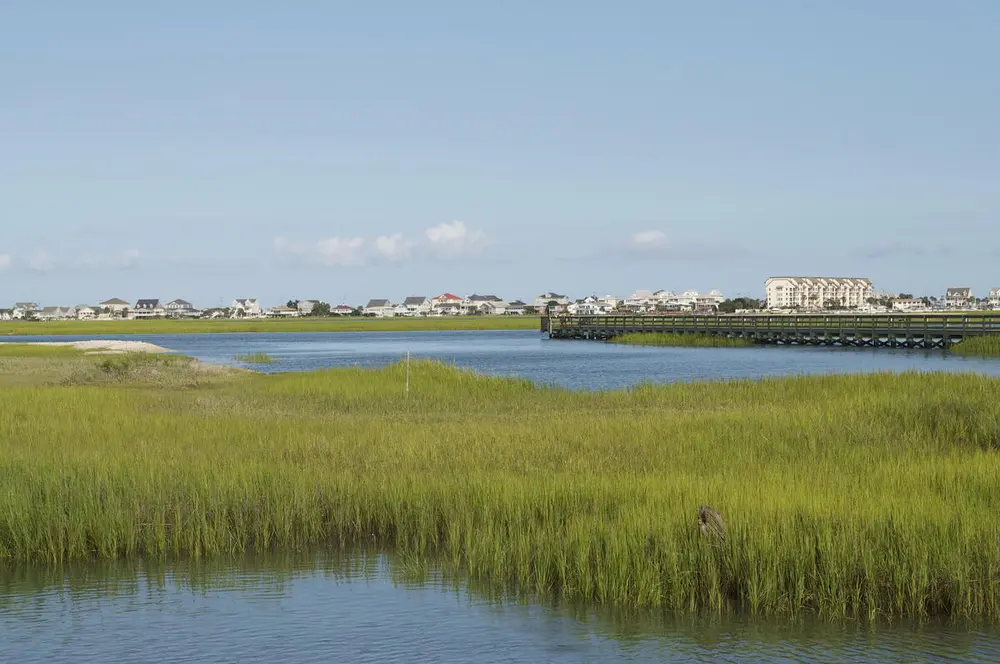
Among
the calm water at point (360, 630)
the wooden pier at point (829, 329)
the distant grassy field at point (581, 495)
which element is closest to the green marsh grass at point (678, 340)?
the wooden pier at point (829, 329)

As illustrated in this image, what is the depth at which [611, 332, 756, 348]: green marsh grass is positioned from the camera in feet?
272

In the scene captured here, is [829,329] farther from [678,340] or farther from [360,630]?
[360,630]

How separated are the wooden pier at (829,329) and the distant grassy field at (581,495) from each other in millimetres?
49776

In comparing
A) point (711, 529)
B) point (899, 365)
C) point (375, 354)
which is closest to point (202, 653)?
point (711, 529)

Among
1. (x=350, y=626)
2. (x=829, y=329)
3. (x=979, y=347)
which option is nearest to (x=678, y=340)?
A: (x=829, y=329)

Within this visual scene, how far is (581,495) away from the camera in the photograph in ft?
43.6

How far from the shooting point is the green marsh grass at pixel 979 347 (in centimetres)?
6058

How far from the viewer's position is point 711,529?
10695 millimetres

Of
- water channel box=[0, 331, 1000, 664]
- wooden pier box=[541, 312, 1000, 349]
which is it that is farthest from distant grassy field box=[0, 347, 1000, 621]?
wooden pier box=[541, 312, 1000, 349]

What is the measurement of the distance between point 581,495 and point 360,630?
4.10 metres

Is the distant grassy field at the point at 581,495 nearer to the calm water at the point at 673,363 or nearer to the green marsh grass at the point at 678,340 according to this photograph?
the calm water at the point at 673,363

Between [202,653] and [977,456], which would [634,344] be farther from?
[202,653]

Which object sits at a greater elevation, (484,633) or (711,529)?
(711,529)

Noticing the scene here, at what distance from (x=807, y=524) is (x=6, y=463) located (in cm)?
1154
